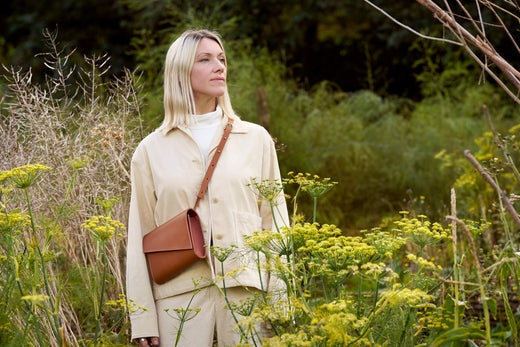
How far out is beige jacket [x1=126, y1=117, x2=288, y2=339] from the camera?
3387 millimetres

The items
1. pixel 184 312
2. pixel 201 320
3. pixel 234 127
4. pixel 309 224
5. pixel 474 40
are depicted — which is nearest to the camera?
pixel 474 40

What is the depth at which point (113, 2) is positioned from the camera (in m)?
13.5

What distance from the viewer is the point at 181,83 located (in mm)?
3586

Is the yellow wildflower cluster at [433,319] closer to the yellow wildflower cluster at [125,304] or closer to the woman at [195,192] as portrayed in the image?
the woman at [195,192]

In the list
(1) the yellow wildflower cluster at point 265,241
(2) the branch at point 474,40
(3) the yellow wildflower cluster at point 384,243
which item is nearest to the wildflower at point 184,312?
(1) the yellow wildflower cluster at point 265,241

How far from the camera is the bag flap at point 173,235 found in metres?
3.29

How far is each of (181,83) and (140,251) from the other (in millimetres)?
659

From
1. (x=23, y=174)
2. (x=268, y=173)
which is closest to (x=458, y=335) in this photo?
(x=268, y=173)

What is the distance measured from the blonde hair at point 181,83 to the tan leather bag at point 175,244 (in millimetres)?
268

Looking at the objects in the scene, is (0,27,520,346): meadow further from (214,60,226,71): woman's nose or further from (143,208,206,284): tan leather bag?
(214,60,226,71): woman's nose

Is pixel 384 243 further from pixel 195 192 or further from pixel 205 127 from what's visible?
pixel 205 127

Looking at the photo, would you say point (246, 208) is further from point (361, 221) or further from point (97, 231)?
point (361, 221)

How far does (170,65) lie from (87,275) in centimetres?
100

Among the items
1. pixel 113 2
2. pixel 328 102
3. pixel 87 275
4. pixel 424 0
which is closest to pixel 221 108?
pixel 87 275
